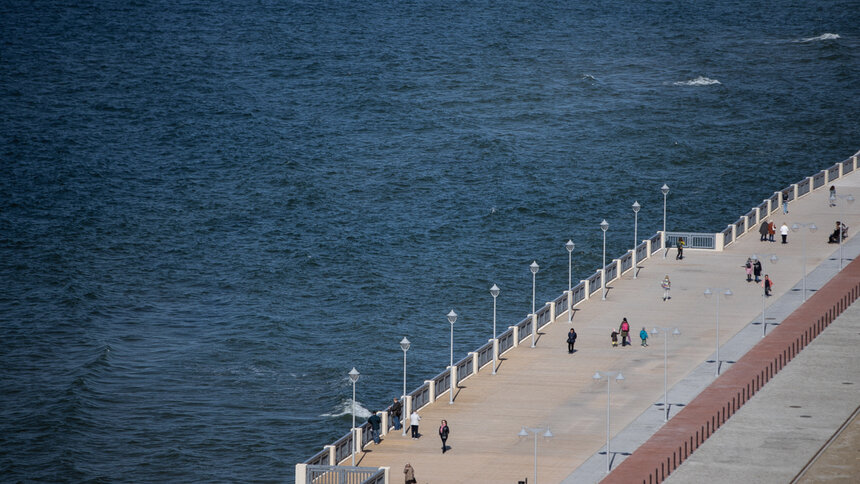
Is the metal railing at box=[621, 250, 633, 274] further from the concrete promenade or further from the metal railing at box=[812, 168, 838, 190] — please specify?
the metal railing at box=[812, 168, 838, 190]

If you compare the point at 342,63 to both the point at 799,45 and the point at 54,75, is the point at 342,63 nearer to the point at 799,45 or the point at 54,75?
the point at 54,75

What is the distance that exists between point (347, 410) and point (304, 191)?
48.9m

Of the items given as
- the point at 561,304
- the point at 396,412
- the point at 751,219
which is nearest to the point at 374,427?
the point at 396,412

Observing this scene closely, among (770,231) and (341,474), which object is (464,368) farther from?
(770,231)

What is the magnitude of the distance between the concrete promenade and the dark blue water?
372 inches

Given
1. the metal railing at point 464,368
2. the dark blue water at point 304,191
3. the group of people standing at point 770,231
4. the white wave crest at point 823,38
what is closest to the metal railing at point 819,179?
the dark blue water at point 304,191

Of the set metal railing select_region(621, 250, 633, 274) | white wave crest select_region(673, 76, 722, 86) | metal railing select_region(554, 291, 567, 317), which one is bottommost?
metal railing select_region(554, 291, 567, 317)

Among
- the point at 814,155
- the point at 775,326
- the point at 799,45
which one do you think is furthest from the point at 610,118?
the point at 775,326

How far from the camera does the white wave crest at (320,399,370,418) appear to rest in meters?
74.7

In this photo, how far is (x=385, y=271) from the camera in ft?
331

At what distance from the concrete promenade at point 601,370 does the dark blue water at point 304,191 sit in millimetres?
9457

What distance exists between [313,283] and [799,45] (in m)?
106

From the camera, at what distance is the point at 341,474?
54.3 meters

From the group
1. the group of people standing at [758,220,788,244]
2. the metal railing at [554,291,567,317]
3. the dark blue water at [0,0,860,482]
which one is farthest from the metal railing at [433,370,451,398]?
the group of people standing at [758,220,788,244]
